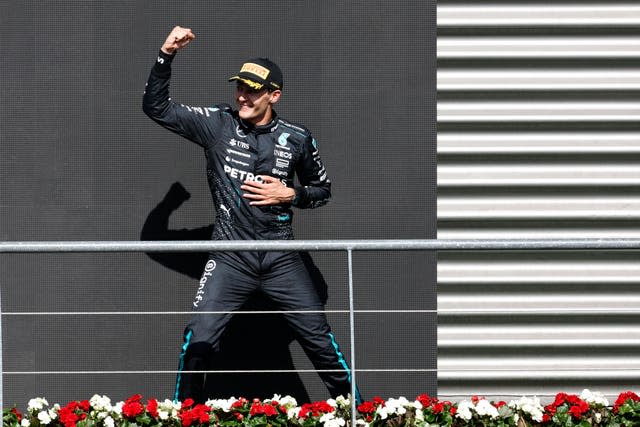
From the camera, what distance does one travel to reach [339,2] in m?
6.17

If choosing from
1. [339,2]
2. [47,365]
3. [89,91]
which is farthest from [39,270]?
[339,2]

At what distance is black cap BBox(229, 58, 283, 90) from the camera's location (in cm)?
540

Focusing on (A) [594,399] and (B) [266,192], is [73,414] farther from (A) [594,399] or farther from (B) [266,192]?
(A) [594,399]

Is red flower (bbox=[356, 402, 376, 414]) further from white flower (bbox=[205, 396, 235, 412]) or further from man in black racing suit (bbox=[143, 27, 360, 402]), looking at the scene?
white flower (bbox=[205, 396, 235, 412])

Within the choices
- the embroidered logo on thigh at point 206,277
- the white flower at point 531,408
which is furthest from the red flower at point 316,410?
the white flower at point 531,408

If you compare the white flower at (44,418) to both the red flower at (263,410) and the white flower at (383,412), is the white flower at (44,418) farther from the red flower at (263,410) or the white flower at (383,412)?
the white flower at (383,412)

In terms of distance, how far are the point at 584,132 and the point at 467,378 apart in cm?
148

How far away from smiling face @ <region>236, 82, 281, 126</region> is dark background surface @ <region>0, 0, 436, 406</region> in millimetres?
652

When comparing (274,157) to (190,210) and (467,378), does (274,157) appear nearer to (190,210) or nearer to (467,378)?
(190,210)

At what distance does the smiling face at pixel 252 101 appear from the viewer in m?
5.45

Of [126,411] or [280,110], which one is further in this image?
[280,110]

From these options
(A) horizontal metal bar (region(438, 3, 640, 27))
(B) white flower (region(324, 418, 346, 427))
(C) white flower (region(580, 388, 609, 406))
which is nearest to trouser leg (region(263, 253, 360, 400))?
(B) white flower (region(324, 418, 346, 427))

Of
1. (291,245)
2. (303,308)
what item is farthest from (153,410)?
(291,245)

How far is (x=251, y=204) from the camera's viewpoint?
17.6 ft
